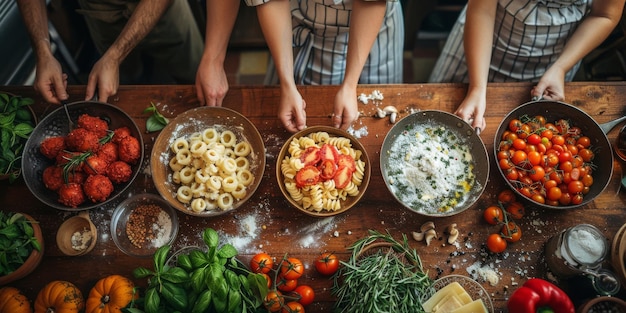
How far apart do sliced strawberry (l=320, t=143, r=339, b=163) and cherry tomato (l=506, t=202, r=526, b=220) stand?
87 cm

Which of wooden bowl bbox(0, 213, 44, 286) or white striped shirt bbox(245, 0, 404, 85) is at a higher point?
white striped shirt bbox(245, 0, 404, 85)

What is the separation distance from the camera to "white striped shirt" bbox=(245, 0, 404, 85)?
237 centimetres

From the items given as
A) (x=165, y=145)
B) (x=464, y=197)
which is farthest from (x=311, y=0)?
(x=464, y=197)

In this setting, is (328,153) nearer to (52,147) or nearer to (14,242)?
(52,147)

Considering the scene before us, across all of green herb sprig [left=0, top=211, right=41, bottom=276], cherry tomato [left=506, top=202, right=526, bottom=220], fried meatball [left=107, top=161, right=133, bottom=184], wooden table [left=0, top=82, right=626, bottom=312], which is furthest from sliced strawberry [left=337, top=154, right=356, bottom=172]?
green herb sprig [left=0, top=211, right=41, bottom=276]

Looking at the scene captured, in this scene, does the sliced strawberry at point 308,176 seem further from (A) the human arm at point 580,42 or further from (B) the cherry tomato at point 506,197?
(A) the human arm at point 580,42

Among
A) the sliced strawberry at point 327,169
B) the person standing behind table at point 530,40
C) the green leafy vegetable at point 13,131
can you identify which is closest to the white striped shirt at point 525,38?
the person standing behind table at point 530,40

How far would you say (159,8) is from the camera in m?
2.34

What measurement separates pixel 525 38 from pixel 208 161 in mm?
1981

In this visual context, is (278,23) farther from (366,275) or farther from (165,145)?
(366,275)

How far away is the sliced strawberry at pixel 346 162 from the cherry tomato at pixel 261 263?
1.75 feet

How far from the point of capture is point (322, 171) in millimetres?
1833

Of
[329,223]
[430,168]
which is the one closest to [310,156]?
[329,223]

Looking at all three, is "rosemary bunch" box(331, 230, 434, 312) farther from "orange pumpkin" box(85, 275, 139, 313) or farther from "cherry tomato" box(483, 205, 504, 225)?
"orange pumpkin" box(85, 275, 139, 313)
